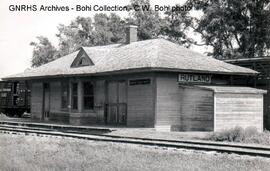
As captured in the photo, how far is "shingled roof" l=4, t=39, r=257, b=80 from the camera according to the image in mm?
21938

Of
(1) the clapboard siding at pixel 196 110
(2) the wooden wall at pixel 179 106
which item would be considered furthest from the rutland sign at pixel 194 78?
(1) the clapboard siding at pixel 196 110

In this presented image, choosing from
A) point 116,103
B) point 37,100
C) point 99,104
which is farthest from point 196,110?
point 37,100

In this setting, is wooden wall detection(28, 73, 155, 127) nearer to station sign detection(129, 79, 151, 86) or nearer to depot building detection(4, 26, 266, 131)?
depot building detection(4, 26, 266, 131)

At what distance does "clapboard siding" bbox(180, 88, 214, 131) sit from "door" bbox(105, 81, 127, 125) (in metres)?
3.20

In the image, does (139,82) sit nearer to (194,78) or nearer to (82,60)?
(194,78)

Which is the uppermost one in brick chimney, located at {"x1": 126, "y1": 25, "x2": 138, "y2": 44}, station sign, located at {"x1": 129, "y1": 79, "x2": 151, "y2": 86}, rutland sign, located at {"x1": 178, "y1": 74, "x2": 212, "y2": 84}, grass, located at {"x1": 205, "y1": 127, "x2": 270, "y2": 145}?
brick chimney, located at {"x1": 126, "y1": 25, "x2": 138, "y2": 44}

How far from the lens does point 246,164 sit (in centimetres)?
1020

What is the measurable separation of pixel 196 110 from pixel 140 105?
108 inches

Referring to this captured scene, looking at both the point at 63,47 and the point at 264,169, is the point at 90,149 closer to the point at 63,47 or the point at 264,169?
the point at 264,169

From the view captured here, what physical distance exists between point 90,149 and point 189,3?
35032 mm

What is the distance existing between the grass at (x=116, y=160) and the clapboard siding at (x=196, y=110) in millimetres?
7981

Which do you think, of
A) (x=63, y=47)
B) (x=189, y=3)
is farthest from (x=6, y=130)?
(x=63, y=47)

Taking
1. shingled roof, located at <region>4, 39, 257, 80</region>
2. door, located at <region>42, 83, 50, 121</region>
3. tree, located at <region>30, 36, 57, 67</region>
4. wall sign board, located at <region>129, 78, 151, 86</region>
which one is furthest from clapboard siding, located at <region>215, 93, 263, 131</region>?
tree, located at <region>30, 36, 57, 67</region>

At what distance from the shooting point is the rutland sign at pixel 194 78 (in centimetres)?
2289
